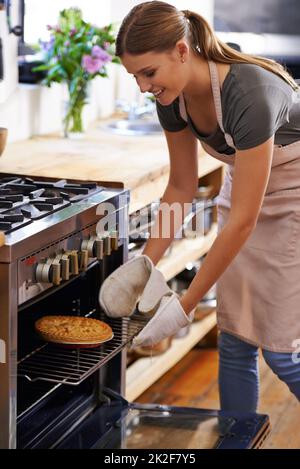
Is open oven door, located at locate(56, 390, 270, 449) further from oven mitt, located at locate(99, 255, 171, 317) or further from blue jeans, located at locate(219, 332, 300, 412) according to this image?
oven mitt, located at locate(99, 255, 171, 317)

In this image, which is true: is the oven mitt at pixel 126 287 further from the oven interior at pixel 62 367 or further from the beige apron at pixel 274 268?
the beige apron at pixel 274 268

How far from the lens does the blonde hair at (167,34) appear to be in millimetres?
2184

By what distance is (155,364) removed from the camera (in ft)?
11.2

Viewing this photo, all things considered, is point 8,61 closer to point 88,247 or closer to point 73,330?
point 88,247

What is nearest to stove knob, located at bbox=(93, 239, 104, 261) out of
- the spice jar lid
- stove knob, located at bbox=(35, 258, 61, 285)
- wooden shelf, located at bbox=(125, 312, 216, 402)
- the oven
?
the oven

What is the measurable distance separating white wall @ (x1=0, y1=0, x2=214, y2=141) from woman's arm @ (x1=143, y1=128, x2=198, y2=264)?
1035 mm

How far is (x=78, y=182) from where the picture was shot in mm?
2770

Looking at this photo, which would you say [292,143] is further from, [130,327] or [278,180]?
[130,327]

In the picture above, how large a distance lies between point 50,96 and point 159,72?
1.68m

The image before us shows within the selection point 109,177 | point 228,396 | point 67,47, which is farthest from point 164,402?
point 67,47

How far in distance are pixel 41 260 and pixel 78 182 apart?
1.86 ft

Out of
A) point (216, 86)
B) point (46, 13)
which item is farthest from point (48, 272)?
point (46, 13)

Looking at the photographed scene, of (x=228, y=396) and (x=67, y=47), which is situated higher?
(x=67, y=47)

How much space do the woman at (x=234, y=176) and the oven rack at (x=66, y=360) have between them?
11 centimetres
